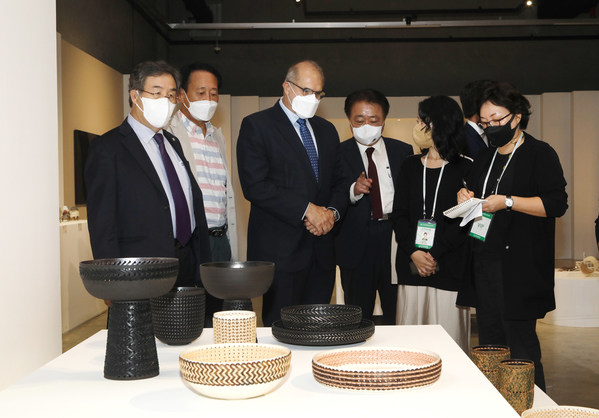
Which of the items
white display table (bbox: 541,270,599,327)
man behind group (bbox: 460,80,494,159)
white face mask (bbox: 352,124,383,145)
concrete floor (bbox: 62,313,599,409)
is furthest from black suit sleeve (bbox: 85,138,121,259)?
white display table (bbox: 541,270,599,327)

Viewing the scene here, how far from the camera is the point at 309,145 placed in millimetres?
3221

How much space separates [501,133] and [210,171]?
1.43 m

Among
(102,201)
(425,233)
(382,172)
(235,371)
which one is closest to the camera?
(235,371)

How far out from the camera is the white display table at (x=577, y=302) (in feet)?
18.7

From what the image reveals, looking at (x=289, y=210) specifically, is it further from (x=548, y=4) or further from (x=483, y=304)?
(x=548, y=4)

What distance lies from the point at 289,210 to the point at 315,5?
927 cm

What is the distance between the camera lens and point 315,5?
11648 millimetres

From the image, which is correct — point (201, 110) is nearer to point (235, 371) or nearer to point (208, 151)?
point (208, 151)

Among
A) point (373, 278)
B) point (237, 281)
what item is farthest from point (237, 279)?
point (373, 278)

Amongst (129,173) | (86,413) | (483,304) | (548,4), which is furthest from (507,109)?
(548,4)

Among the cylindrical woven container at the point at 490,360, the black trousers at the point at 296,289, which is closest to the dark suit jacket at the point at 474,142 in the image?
the black trousers at the point at 296,289

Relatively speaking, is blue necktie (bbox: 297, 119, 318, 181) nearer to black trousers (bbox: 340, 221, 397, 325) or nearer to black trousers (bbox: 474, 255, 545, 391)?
black trousers (bbox: 340, 221, 397, 325)

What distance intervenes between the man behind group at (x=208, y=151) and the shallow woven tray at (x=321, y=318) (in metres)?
1.60

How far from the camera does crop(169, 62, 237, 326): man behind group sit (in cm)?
339
